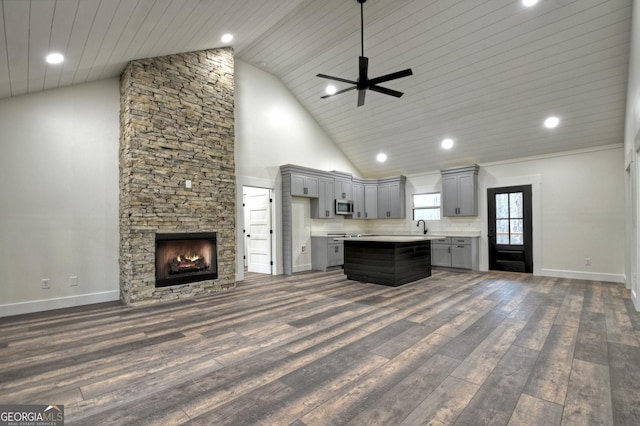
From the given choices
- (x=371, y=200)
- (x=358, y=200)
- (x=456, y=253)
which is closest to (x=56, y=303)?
(x=358, y=200)

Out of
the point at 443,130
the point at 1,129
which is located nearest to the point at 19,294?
the point at 1,129

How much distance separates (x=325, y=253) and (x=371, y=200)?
8.38ft

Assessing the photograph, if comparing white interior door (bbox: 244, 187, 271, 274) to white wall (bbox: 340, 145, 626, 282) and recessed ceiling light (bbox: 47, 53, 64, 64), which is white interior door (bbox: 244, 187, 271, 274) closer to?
recessed ceiling light (bbox: 47, 53, 64, 64)

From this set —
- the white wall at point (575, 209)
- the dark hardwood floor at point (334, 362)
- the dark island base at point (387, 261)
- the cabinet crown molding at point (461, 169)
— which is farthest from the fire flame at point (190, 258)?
the white wall at point (575, 209)

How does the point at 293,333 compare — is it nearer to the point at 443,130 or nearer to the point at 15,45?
the point at 15,45

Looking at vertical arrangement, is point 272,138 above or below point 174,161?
above

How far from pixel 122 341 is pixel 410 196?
25.3 ft

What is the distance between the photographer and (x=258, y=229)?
7.72 metres

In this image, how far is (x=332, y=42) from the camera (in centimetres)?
620

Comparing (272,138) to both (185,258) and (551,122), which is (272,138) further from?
(551,122)

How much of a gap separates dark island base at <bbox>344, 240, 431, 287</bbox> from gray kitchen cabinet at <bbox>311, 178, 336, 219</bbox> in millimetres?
1592

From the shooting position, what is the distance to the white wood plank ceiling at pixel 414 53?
3.48 metres

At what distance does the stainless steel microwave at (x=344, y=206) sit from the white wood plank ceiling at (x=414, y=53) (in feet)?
6.38

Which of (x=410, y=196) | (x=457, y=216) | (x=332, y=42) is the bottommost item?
(x=457, y=216)
